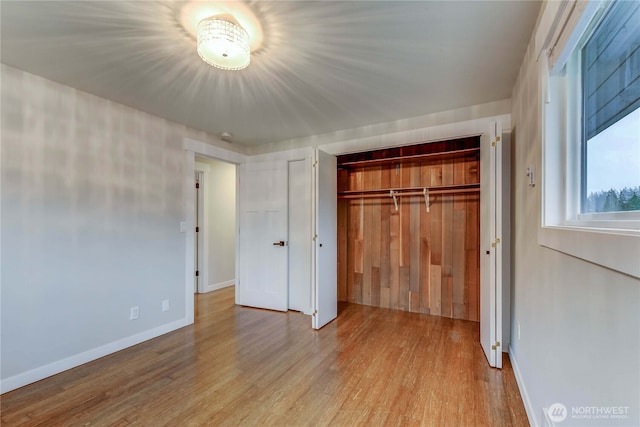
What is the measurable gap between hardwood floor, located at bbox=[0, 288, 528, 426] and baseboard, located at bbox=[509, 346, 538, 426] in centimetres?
4

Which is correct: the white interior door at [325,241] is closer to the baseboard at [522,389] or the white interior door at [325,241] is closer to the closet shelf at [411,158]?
the closet shelf at [411,158]

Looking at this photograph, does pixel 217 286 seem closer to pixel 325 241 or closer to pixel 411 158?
pixel 325 241

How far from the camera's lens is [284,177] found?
147 inches

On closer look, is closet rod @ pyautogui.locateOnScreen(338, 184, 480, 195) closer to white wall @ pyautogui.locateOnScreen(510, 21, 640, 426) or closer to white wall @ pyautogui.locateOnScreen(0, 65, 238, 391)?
white wall @ pyautogui.locateOnScreen(510, 21, 640, 426)

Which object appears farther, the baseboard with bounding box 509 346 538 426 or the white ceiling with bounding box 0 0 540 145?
the baseboard with bounding box 509 346 538 426

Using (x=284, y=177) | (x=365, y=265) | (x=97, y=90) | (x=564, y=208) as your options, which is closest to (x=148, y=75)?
(x=97, y=90)

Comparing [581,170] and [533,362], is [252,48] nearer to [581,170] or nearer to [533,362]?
[581,170]

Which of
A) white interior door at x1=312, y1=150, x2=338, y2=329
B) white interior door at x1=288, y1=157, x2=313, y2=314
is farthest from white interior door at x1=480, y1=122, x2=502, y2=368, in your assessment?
white interior door at x1=288, y1=157, x2=313, y2=314

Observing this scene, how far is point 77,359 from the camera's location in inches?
91.6

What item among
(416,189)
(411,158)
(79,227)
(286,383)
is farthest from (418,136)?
(79,227)

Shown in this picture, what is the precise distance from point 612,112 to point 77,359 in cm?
370

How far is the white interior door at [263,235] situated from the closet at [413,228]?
84cm

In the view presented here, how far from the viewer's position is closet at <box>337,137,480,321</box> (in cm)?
319

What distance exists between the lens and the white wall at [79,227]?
80.0 inches
